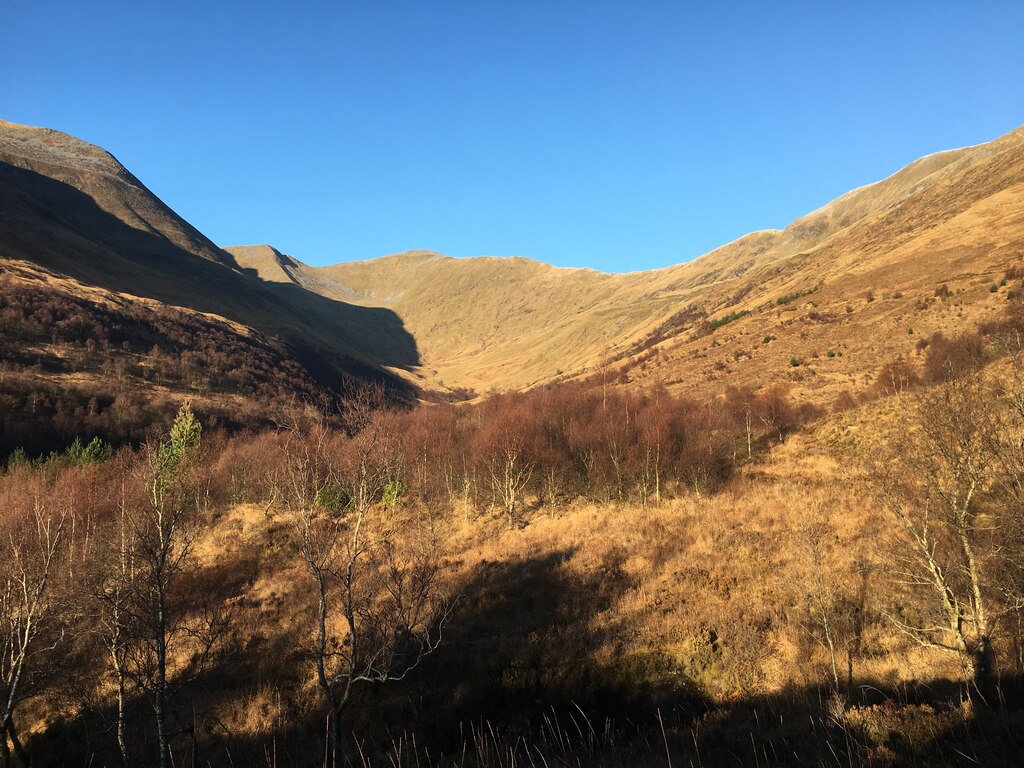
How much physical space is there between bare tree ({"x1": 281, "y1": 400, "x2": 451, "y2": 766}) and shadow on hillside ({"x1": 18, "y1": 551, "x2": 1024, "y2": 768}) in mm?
1189

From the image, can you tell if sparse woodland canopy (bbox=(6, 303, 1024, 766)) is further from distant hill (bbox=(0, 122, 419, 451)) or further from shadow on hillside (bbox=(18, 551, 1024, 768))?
distant hill (bbox=(0, 122, 419, 451))

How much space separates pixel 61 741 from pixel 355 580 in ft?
37.3

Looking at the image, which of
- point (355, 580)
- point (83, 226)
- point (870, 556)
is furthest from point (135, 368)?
point (83, 226)

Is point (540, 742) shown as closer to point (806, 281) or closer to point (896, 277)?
point (896, 277)

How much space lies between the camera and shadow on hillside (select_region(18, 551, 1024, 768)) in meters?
11.1

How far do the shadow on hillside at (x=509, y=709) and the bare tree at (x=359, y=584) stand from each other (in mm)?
1189

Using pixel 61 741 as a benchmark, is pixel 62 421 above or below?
above

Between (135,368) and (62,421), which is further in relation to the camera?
(135,368)

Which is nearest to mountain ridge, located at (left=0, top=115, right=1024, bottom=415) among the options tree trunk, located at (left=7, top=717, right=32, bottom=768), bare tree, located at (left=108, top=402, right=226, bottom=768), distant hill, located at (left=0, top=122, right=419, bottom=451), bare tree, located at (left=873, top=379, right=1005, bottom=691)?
distant hill, located at (left=0, top=122, right=419, bottom=451)

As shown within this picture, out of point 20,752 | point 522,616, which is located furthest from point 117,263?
point 522,616

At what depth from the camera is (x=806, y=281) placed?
81375 mm

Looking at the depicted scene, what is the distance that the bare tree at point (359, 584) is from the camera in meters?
12.4

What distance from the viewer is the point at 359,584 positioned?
25.1 meters

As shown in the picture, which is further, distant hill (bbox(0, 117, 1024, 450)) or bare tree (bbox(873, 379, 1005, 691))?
distant hill (bbox(0, 117, 1024, 450))
